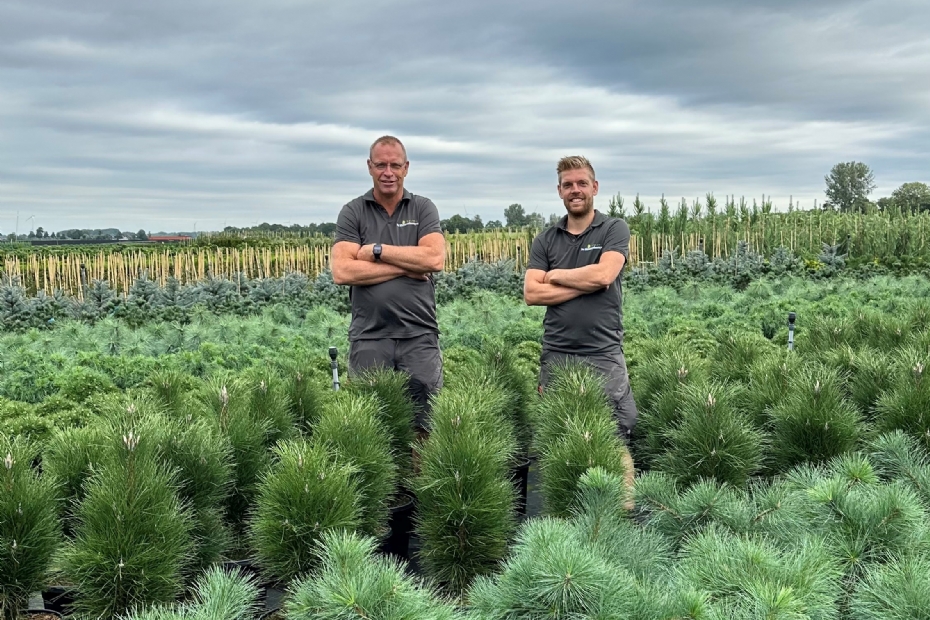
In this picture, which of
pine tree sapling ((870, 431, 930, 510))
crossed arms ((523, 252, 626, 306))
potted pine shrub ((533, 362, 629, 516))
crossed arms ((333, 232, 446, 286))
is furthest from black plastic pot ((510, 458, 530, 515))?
pine tree sapling ((870, 431, 930, 510))

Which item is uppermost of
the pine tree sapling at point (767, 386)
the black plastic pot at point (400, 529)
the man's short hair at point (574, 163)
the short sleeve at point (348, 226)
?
the man's short hair at point (574, 163)

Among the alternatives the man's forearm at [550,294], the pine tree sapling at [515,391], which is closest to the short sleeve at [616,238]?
the man's forearm at [550,294]

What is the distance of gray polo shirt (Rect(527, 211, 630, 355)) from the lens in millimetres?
4145

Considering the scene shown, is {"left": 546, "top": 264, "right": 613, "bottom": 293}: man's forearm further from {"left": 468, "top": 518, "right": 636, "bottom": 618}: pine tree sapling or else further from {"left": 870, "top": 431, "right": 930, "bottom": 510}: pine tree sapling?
{"left": 468, "top": 518, "right": 636, "bottom": 618}: pine tree sapling

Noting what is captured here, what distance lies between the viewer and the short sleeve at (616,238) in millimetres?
4184

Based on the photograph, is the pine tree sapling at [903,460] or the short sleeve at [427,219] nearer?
the pine tree sapling at [903,460]

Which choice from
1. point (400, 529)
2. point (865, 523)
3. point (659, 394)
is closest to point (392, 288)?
point (400, 529)

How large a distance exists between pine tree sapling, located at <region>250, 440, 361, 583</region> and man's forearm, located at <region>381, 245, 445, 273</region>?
6.65ft

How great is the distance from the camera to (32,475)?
7.91ft

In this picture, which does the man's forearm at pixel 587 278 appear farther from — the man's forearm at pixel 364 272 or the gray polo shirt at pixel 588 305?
the man's forearm at pixel 364 272

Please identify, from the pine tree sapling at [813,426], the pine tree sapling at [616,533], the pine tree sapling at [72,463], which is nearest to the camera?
the pine tree sapling at [616,533]

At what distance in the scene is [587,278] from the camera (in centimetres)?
407

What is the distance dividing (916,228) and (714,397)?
2108 centimetres

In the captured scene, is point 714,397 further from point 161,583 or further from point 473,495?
point 161,583
